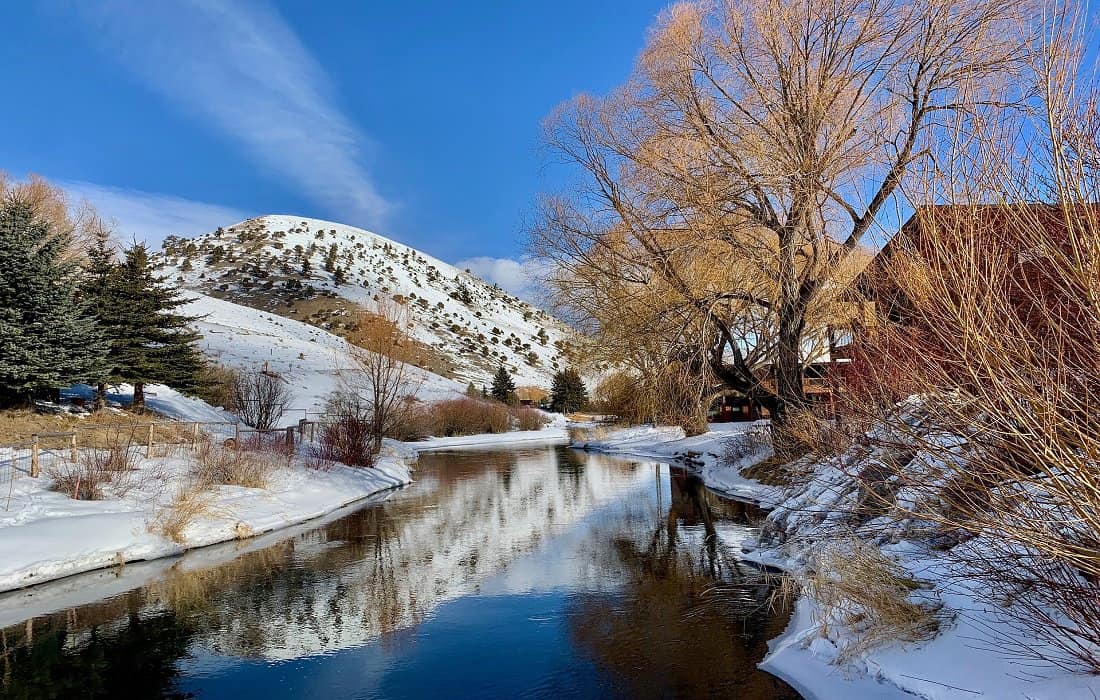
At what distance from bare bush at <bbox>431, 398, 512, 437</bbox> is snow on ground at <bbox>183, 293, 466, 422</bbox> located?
7.89 ft

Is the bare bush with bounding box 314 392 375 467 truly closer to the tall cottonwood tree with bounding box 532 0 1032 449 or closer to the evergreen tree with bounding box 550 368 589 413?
the tall cottonwood tree with bounding box 532 0 1032 449

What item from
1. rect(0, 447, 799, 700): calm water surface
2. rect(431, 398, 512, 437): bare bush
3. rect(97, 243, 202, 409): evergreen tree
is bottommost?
rect(0, 447, 799, 700): calm water surface

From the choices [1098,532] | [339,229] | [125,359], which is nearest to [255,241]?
[339,229]

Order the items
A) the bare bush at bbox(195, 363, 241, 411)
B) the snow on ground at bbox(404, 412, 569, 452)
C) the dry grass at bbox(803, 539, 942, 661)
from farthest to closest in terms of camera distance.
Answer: the snow on ground at bbox(404, 412, 569, 452)
the bare bush at bbox(195, 363, 241, 411)
the dry grass at bbox(803, 539, 942, 661)

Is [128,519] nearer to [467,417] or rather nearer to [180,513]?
[180,513]

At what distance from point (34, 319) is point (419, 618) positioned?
58.2 ft

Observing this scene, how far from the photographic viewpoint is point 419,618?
8281 mm

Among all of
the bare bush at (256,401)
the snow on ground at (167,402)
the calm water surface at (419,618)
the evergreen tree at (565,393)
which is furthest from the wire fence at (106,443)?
the evergreen tree at (565,393)

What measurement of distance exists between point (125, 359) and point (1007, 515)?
Answer: 2712 cm

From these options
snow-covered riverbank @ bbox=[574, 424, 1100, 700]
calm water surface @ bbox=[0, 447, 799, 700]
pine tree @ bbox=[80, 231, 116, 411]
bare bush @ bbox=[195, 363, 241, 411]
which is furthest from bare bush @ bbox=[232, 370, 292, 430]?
snow-covered riverbank @ bbox=[574, 424, 1100, 700]

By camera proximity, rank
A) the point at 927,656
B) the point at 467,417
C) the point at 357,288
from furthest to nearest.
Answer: the point at 357,288 → the point at 467,417 → the point at 927,656

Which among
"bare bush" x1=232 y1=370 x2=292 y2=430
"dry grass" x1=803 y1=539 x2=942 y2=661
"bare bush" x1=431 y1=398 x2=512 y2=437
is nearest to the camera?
"dry grass" x1=803 y1=539 x2=942 y2=661

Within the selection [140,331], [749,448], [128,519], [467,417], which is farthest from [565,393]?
[128,519]

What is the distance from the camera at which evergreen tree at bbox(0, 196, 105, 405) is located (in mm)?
18688
